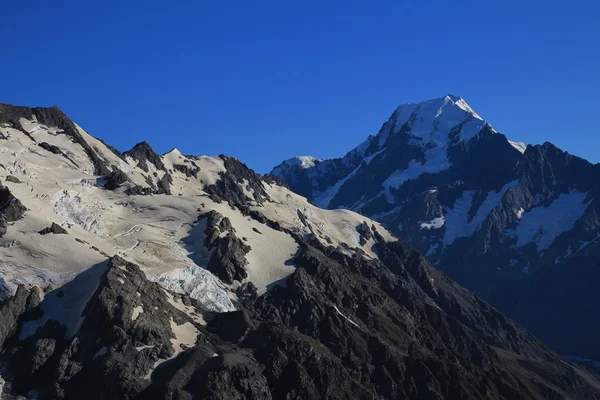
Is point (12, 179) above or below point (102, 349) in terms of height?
above

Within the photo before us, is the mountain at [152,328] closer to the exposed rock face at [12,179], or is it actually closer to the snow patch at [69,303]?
the snow patch at [69,303]

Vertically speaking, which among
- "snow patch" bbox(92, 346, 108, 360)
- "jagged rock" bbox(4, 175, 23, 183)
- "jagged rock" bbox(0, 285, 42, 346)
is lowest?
"snow patch" bbox(92, 346, 108, 360)

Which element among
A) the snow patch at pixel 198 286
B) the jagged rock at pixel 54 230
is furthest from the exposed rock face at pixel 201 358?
the jagged rock at pixel 54 230

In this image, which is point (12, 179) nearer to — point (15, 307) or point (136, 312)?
point (15, 307)

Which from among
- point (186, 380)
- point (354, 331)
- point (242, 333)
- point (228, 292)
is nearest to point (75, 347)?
point (186, 380)

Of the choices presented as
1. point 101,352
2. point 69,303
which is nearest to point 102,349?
point 101,352

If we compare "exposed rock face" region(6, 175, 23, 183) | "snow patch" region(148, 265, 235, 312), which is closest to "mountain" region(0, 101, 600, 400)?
"snow patch" region(148, 265, 235, 312)

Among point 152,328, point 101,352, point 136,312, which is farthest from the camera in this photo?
point 136,312

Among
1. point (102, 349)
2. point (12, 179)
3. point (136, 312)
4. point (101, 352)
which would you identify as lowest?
point (101, 352)

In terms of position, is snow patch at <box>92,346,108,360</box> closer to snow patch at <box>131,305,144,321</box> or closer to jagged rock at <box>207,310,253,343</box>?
snow patch at <box>131,305,144,321</box>

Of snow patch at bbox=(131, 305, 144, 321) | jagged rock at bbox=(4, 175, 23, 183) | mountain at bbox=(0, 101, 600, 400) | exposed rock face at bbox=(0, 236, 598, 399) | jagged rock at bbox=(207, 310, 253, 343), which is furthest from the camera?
jagged rock at bbox=(4, 175, 23, 183)

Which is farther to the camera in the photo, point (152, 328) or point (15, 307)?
point (15, 307)
